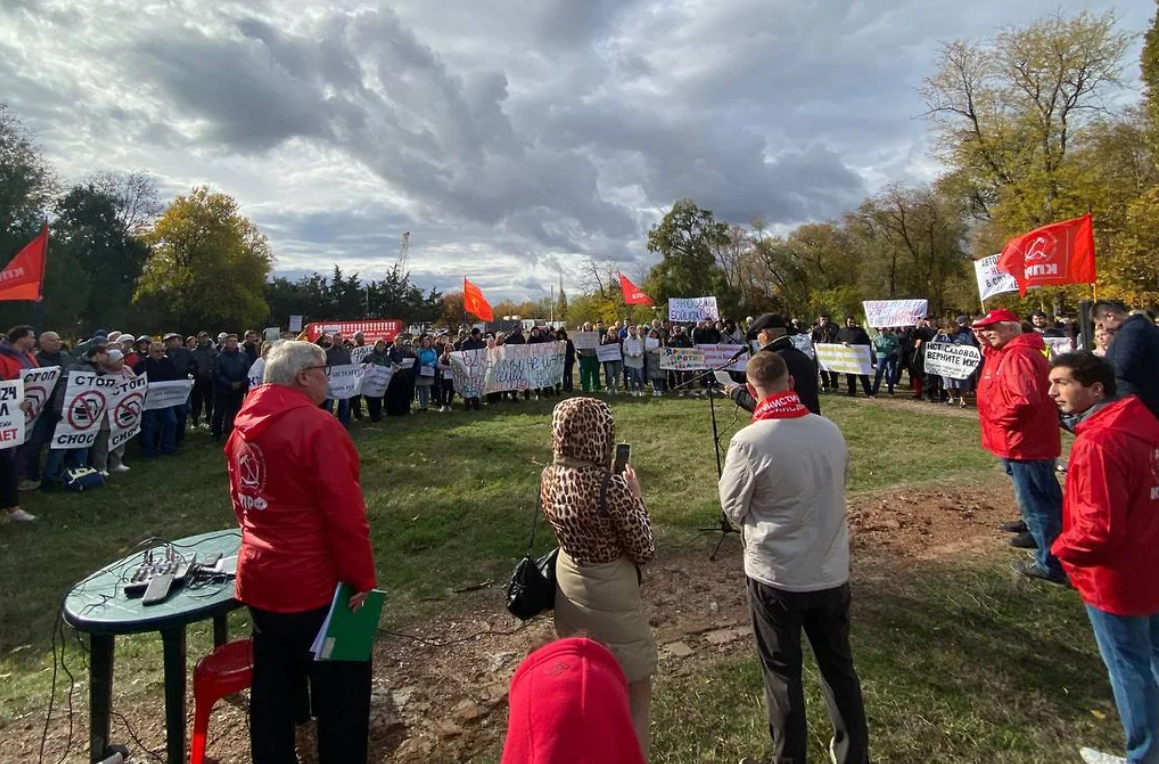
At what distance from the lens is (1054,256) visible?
10.7 metres

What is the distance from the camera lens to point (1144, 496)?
269cm

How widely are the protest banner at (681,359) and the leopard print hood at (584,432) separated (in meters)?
14.6

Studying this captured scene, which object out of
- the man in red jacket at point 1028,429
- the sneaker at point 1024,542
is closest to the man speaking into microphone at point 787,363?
the man in red jacket at point 1028,429

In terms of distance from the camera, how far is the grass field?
3369mm

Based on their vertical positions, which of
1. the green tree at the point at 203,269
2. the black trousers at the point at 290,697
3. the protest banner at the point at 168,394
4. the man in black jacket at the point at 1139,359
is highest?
the green tree at the point at 203,269

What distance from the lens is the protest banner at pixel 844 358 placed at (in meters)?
16.0

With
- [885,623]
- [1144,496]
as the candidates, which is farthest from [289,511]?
[885,623]

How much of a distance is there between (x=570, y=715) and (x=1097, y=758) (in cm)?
346

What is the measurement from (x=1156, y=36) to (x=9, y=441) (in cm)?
3676

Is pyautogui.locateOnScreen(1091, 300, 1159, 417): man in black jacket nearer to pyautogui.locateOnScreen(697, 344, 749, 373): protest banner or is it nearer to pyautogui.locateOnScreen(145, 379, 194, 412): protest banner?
pyautogui.locateOnScreen(697, 344, 749, 373): protest banner

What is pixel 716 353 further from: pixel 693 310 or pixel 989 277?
pixel 989 277

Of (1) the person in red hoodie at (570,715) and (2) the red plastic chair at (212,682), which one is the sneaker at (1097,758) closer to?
(1) the person in red hoodie at (570,715)

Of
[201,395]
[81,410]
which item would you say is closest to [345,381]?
[201,395]

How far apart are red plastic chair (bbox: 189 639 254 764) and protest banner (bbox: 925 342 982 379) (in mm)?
14978
